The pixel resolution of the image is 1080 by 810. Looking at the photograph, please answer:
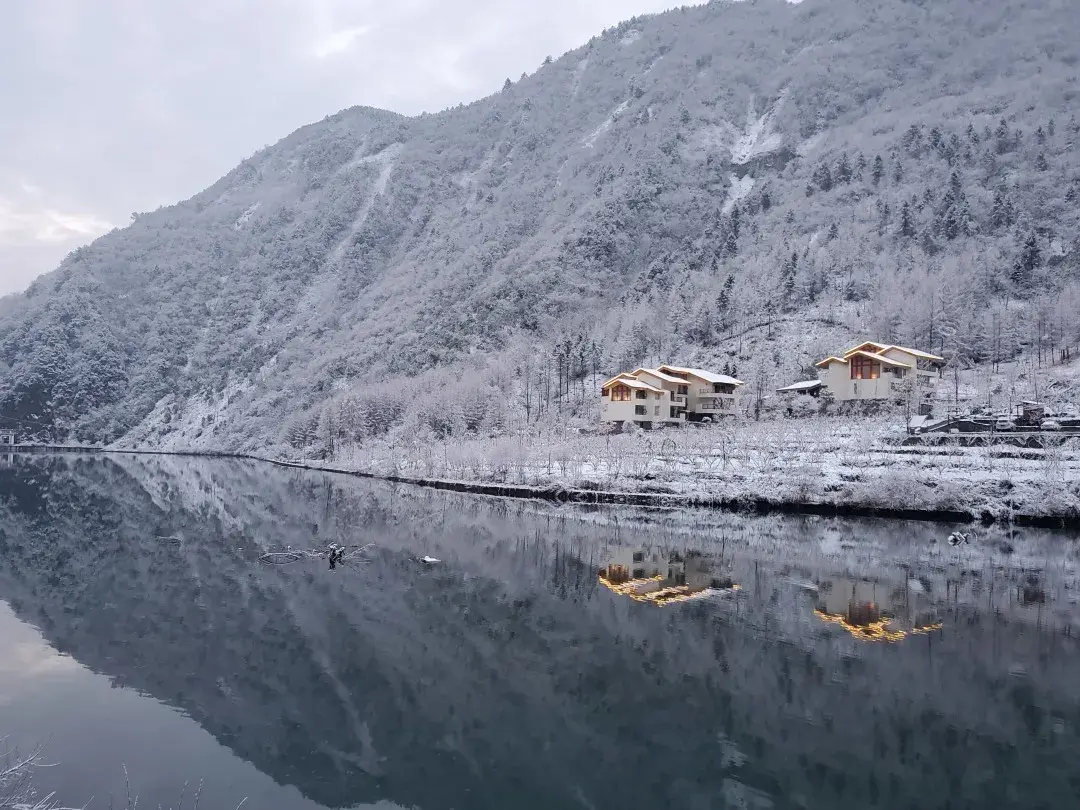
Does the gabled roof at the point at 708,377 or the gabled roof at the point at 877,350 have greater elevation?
the gabled roof at the point at 877,350

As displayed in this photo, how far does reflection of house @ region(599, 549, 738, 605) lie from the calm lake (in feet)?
0.62

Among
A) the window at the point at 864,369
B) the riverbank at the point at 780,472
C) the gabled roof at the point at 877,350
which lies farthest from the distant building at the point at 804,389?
the riverbank at the point at 780,472

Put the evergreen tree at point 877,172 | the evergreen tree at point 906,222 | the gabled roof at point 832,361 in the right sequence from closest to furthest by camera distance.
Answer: the gabled roof at point 832,361 → the evergreen tree at point 906,222 → the evergreen tree at point 877,172

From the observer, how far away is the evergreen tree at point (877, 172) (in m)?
128

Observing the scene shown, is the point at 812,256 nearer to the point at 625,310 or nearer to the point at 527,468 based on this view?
the point at 625,310

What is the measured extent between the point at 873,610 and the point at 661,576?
7.99 m


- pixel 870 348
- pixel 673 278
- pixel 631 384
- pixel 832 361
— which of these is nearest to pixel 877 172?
pixel 673 278

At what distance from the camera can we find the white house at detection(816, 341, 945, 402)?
6656 centimetres

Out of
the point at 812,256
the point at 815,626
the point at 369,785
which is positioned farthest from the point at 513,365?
the point at 369,785

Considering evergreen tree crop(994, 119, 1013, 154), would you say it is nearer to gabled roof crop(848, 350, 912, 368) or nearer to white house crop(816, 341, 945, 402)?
white house crop(816, 341, 945, 402)

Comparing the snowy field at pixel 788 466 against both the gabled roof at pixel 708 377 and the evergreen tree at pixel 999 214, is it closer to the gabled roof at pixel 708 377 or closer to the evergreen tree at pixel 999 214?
the gabled roof at pixel 708 377

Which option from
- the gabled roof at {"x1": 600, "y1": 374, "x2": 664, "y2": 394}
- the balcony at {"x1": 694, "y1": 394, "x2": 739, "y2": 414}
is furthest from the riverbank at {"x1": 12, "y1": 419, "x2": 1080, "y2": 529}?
the balcony at {"x1": 694, "y1": 394, "x2": 739, "y2": 414}

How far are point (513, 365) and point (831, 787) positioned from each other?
97825 mm

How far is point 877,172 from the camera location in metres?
128
